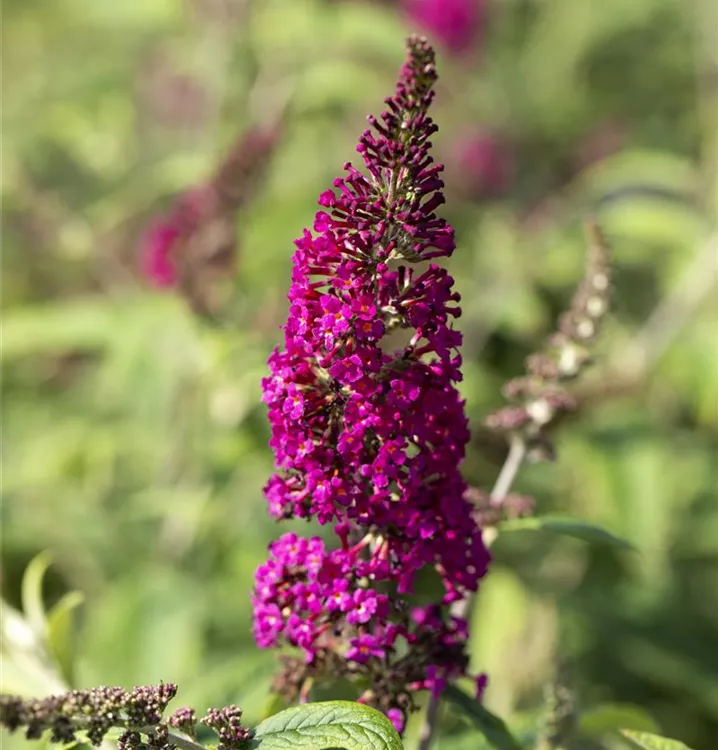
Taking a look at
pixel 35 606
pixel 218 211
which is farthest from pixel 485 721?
pixel 218 211

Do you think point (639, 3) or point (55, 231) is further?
point (639, 3)

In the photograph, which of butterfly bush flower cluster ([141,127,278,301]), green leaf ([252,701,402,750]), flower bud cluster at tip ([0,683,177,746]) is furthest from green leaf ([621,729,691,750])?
butterfly bush flower cluster ([141,127,278,301])

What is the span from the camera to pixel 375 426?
6.42 feet

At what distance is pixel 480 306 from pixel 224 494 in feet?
6.18

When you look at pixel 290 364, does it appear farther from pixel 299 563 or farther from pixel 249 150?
pixel 249 150

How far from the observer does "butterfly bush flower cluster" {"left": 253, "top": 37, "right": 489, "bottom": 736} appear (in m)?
1.96

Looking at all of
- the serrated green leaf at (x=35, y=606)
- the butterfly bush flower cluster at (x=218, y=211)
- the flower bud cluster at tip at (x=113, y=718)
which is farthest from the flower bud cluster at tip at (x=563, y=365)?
the butterfly bush flower cluster at (x=218, y=211)

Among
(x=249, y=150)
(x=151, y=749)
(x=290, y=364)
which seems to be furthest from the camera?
(x=249, y=150)

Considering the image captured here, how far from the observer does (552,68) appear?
9766mm

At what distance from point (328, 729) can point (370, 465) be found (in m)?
0.45

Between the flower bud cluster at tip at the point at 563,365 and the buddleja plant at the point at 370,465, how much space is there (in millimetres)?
563

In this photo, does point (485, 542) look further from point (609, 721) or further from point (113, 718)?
point (113, 718)

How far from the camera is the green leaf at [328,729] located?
1.79m

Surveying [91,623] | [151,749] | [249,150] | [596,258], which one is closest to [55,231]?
[249,150]
